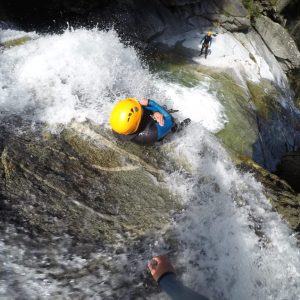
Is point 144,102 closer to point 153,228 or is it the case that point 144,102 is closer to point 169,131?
point 169,131

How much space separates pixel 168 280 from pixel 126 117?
2.53m

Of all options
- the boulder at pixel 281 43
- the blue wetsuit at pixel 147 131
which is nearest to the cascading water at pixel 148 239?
the blue wetsuit at pixel 147 131

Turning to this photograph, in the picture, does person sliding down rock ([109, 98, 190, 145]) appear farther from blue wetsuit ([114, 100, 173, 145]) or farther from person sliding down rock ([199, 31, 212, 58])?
person sliding down rock ([199, 31, 212, 58])

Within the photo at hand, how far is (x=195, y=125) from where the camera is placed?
6.66 meters

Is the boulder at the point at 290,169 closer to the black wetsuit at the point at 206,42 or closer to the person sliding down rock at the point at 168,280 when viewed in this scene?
the black wetsuit at the point at 206,42

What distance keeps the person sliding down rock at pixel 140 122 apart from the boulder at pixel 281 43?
8.92 meters

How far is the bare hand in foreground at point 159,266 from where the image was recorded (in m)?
3.71

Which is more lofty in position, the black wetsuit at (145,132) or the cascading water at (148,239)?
the black wetsuit at (145,132)

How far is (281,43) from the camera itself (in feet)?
42.7

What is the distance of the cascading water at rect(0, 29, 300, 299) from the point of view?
12.1 feet

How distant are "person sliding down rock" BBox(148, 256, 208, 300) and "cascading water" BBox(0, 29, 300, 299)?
0.25 meters

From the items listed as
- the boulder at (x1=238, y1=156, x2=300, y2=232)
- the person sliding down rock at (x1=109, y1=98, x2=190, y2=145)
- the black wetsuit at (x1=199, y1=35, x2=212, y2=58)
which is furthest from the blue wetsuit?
the black wetsuit at (x1=199, y1=35, x2=212, y2=58)

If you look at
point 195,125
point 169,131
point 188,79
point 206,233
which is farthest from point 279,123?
point 206,233

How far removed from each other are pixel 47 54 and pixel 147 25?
15.9ft
